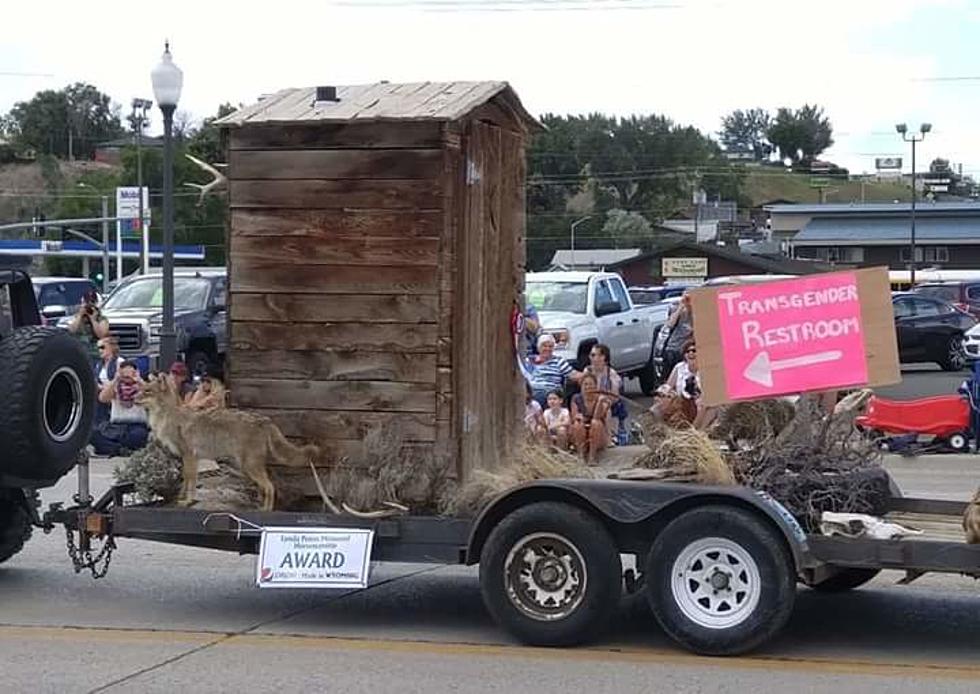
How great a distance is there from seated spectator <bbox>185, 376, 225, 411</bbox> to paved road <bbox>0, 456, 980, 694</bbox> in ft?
3.93

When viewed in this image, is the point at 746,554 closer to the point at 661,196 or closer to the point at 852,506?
the point at 852,506

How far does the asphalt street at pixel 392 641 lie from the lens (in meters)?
7.16

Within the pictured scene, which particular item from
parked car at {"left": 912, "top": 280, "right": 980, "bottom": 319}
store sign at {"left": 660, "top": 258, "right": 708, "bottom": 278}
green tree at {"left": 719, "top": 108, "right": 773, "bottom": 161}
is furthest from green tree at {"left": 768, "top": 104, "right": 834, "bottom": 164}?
parked car at {"left": 912, "top": 280, "right": 980, "bottom": 319}

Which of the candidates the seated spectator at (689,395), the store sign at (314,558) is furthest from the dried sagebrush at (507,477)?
the seated spectator at (689,395)

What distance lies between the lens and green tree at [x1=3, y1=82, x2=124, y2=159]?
116188mm

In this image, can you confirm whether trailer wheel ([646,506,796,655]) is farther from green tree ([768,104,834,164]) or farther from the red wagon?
green tree ([768,104,834,164])

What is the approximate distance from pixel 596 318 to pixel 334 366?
47.1 feet

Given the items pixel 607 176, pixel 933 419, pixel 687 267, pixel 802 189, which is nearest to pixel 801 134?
pixel 802 189

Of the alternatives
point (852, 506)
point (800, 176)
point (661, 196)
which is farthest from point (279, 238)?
point (800, 176)

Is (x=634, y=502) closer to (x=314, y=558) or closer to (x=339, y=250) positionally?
(x=314, y=558)

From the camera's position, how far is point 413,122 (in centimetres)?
847

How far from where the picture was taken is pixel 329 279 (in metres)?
8.65

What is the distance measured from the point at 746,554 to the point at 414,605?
7.80 ft

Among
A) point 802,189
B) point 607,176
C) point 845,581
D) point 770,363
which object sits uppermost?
point 802,189
